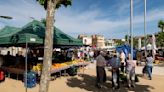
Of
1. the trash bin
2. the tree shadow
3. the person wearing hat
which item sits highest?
the person wearing hat

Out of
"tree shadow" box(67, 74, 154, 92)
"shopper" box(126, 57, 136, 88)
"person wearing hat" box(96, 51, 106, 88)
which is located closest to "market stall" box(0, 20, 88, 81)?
"tree shadow" box(67, 74, 154, 92)

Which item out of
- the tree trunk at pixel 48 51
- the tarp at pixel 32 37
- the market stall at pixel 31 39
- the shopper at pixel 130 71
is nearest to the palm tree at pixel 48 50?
the tree trunk at pixel 48 51

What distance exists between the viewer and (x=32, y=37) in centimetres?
1466

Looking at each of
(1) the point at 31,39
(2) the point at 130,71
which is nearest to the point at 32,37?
(1) the point at 31,39

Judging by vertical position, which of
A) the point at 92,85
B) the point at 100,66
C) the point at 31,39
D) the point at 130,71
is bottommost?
the point at 92,85

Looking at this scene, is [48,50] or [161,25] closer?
[48,50]

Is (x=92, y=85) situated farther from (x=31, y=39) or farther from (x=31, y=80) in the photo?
(x=31, y=39)

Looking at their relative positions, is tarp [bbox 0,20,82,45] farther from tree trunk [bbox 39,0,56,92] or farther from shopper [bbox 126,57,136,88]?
tree trunk [bbox 39,0,56,92]

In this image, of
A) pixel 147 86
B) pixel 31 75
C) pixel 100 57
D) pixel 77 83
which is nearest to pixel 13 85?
pixel 31 75

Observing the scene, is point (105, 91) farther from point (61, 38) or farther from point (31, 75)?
point (61, 38)

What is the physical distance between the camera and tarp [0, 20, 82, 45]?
580 inches

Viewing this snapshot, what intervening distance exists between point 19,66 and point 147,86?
7254 mm

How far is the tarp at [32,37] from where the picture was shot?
1474 centimetres

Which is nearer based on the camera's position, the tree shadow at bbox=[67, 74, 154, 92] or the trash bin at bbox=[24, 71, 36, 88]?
the tree shadow at bbox=[67, 74, 154, 92]
